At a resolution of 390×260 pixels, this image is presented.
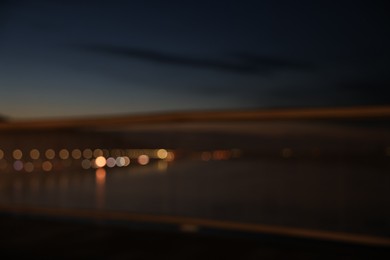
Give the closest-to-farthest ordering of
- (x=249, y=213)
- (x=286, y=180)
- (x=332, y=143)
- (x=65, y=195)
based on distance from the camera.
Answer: (x=332, y=143), (x=286, y=180), (x=249, y=213), (x=65, y=195)

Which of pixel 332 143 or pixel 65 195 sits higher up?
pixel 332 143

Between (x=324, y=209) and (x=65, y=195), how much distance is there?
7.05 feet

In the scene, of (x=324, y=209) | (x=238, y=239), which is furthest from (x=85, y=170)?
(x=324, y=209)

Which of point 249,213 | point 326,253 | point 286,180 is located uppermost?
point 286,180

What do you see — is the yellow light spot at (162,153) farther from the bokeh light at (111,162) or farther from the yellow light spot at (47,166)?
the yellow light spot at (47,166)

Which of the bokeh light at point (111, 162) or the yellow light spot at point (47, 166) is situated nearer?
the bokeh light at point (111, 162)

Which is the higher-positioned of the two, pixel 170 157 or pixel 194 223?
pixel 170 157

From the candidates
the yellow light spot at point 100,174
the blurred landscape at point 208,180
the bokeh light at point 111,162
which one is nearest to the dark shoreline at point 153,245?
the blurred landscape at point 208,180

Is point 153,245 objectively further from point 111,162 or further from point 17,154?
point 17,154

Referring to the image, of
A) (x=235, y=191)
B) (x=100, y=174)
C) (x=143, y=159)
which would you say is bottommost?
(x=235, y=191)

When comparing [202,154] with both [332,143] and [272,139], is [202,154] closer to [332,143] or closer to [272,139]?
[272,139]

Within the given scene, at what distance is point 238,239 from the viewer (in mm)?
3189

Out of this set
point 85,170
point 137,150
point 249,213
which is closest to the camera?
point 249,213

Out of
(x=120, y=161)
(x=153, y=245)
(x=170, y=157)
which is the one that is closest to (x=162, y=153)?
(x=170, y=157)
